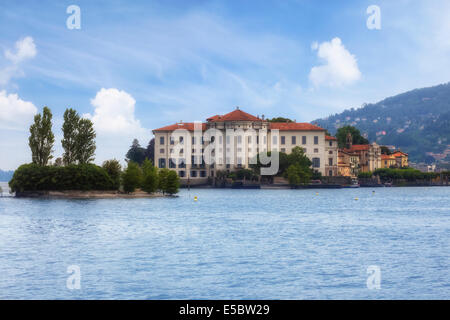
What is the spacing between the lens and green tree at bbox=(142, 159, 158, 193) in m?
64.2

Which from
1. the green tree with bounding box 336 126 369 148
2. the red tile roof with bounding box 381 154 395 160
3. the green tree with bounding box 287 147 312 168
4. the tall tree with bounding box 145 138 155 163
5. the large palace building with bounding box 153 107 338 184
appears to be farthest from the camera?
the red tile roof with bounding box 381 154 395 160

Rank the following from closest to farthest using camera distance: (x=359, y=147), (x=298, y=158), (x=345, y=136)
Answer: (x=298, y=158)
(x=359, y=147)
(x=345, y=136)

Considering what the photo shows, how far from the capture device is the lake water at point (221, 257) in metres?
15.9

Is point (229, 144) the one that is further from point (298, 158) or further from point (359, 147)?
Answer: point (359, 147)

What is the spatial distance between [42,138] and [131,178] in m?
10.4

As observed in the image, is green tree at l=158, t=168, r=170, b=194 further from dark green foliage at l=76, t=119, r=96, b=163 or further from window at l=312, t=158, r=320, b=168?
window at l=312, t=158, r=320, b=168

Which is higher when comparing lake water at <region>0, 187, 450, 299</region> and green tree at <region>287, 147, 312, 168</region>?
green tree at <region>287, 147, 312, 168</region>

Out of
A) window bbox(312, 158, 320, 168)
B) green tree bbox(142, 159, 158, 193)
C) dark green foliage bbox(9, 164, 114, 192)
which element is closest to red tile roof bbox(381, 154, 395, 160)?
window bbox(312, 158, 320, 168)

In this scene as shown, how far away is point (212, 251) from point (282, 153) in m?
78.1

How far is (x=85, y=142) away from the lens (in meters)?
61.4

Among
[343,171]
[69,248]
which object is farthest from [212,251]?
[343,171]

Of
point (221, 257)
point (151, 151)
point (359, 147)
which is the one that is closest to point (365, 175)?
point (359, 147)

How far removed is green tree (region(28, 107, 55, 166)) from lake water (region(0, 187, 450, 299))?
22924 mm
